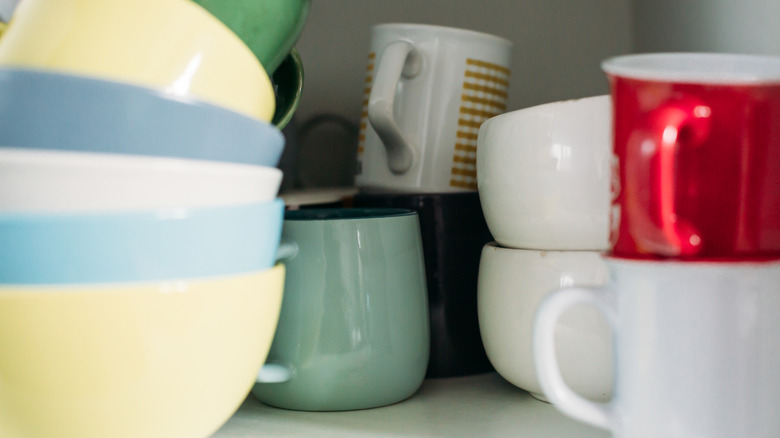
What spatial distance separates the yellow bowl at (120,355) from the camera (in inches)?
15.0

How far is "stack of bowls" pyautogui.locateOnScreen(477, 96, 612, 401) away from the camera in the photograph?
0.51 metres

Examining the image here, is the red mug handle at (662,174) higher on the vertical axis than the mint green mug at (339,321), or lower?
higher

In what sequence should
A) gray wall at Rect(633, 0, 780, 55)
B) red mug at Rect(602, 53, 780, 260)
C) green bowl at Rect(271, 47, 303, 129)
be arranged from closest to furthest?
red mug at Rect(602, 53, 780, 260), gray wall at Rect(633, 0, 780, 55), green bowl at Rect(271, 47, 303, 129)

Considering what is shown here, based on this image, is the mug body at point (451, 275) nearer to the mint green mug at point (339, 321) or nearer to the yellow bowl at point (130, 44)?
the mint green mug at point (339, 321)

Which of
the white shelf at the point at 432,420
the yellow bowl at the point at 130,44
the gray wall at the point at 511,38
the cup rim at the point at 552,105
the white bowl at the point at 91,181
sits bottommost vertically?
the white shelf at the point at 432,420

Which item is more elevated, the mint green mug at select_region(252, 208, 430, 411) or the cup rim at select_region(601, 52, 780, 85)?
the cup rim at select_region(601, 52, 780, 85)

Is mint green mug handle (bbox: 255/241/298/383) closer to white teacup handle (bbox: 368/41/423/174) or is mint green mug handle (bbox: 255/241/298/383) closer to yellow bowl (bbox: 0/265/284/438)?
yellow bowl (bbox: 0/265/284/438)

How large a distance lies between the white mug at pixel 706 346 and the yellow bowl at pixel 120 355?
0.76 feet

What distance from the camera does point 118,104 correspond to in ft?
1.29

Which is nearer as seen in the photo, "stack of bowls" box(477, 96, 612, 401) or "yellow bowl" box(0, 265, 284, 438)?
"yellow bowl" box(0, 265, 284, 438)

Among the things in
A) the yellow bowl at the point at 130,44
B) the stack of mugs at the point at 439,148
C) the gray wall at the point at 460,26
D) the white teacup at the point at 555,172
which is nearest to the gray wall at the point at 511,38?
the gray wall at the point at 460,26

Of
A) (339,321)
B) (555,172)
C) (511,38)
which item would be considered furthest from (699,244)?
(511,38)

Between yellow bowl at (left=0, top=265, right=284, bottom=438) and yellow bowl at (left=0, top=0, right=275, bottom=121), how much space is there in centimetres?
12

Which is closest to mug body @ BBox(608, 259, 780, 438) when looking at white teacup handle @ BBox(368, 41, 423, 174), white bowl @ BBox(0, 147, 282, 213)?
white bowl @ BBox(0, 147, 282, 213)
